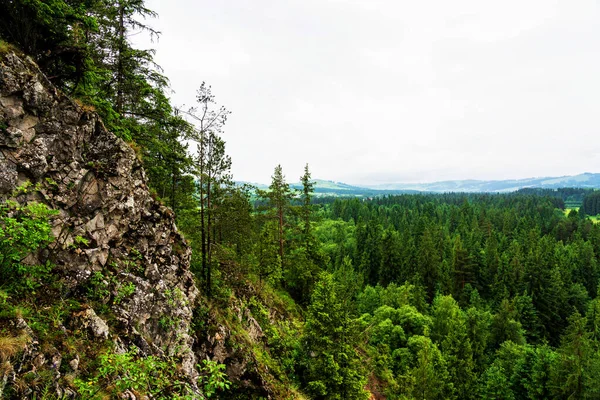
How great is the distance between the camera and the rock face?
8.73 meters

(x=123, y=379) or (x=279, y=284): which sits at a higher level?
(x=123, y=379)

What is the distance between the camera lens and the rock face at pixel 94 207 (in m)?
Result: 8.73

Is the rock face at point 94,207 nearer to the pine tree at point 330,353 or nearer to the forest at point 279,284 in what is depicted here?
the forest at point 279,284

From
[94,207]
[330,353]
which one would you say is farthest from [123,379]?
[330,353]

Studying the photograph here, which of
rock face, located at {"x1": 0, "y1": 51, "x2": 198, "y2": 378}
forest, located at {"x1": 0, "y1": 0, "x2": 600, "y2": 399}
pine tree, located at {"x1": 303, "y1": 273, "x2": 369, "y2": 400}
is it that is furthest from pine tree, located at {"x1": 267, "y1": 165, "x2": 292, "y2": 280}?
rock face, located at {"x1": 0, "y1": 51, "x2": 198, "y2": 378}

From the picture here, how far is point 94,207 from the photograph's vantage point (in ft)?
34.9

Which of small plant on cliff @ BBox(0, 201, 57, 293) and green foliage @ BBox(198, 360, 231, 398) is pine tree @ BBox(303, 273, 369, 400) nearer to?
green foliage @ BBox(198, 360, 231, 398)

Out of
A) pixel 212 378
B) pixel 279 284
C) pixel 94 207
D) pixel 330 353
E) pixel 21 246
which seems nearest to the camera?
pixel 212 378

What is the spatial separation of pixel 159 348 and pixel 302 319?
17056 millimetres

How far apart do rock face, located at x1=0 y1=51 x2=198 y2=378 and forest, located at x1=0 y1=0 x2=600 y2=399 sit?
56cm

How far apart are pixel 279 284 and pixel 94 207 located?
21.9 m

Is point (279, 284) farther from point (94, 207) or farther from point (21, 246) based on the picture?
point (21, 246)

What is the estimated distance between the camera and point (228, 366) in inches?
583

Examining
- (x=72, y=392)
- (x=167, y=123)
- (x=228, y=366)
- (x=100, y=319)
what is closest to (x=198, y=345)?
(x=228, y=366)
